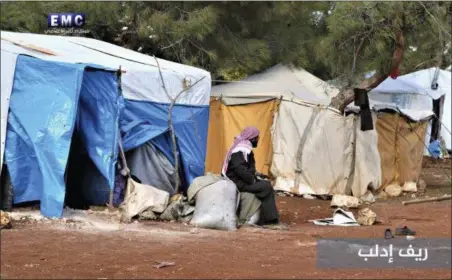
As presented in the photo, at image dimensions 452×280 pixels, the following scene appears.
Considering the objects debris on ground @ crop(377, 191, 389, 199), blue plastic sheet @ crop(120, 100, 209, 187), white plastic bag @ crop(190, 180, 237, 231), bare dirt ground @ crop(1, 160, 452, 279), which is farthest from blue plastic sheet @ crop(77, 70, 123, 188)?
debris on ground @ crop(377, 191, 389, 199)

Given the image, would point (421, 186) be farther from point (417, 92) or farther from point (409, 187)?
point (417, 92)

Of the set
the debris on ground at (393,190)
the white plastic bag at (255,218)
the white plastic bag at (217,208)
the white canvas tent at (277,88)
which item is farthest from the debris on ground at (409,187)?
the white plastic bag at (217,208)

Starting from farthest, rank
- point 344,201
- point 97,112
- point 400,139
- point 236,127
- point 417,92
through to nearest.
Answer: point 417,92
point 400,139
point 236,127
point 344,201
point 97,112

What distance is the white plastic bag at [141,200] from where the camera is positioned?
838 cm

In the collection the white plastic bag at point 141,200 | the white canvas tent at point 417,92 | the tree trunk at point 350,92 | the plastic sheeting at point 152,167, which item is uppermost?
the white canvas tent at point 417,92

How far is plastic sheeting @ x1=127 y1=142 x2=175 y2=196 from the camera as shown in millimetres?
9305

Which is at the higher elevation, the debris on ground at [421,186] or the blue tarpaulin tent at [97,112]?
the blue tarpaulin tent at [97,112]

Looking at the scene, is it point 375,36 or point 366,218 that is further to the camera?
point 375,36

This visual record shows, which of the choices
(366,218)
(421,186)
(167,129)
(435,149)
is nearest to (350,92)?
(421,186)

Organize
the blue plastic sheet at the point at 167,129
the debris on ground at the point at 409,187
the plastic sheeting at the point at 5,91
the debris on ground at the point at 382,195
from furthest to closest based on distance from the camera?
the debris on ground at the point at 409,187 → the debris on ground at the point at 382,195 → the blue plastic sheet at the point at 167,129 → the plastic sheeting at the point at 5,91

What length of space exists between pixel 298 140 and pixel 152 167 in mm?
3872

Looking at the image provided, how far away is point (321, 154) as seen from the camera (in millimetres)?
12461

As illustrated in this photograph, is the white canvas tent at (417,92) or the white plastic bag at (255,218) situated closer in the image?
the white plastic bag at (255,218)

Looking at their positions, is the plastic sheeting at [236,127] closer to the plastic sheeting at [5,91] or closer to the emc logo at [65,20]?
the emc logo at [65,20]
